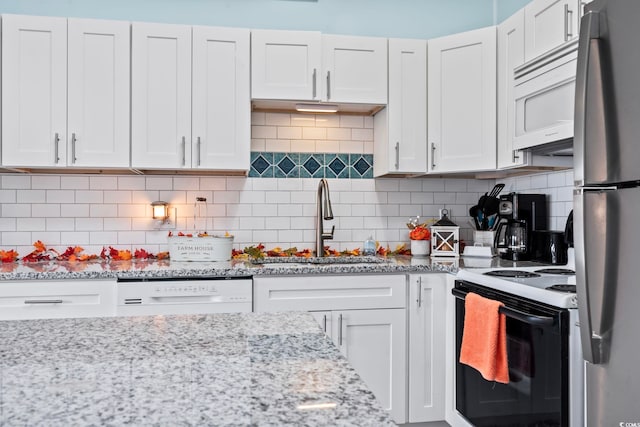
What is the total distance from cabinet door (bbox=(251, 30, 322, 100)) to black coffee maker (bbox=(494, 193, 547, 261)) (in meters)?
1.29

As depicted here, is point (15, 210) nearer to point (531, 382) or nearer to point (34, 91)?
point (34, 91)

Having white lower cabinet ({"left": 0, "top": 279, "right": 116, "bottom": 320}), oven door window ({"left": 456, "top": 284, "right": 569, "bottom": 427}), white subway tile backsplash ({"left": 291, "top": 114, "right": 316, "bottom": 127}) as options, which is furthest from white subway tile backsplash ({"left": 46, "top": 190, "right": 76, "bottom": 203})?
oven door window ({"left": 456, "top": 284, "right": 569, "bottom": 427})

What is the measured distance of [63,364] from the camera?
87 centimetres

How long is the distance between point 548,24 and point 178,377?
242 cm

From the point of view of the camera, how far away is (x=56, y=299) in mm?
2449

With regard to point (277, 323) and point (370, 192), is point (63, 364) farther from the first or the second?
point (370, 192)

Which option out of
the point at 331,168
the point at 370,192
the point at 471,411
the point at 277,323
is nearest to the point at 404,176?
the point at 370,192

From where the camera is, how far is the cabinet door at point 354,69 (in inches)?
118

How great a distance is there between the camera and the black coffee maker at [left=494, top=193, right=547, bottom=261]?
115 inches

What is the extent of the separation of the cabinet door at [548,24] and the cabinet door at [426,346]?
1.25 metres

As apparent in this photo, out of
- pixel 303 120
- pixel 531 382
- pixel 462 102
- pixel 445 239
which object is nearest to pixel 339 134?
pixel 303 120

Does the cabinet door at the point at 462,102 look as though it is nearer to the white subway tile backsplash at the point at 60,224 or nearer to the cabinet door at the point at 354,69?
the cabinet door at the point at 354,69

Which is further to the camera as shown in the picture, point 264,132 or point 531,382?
point 264,132

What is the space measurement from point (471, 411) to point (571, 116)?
1.39 metres
